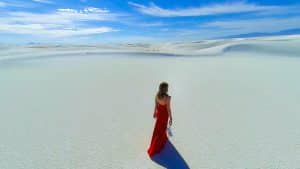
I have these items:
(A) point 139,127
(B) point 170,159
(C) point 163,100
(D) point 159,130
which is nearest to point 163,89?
(C) point 163,100

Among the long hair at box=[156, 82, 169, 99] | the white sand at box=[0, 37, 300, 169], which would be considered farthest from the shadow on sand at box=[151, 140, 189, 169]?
the long hair at box=[156, 82, 169, 99]

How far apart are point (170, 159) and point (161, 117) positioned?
29.0 inches

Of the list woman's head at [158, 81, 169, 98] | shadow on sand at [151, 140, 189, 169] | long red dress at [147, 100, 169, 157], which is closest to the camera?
shadow on sand at [151, 140, 189, 169]

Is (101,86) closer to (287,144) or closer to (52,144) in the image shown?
(52,144)

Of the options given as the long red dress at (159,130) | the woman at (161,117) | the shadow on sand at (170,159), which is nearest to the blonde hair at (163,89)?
the woman at (161,117)

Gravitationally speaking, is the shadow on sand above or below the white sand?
below

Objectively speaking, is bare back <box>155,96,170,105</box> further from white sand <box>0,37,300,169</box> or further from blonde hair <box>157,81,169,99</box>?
white sand <box>0,37,300,169</box>

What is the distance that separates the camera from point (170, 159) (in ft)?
14.1

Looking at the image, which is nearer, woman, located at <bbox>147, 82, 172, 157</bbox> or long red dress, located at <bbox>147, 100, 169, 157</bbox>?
woman, located at <bbox>147, 82, 172, 157</bbox>

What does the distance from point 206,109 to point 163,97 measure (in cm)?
331

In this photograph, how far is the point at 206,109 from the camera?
7215 millimetres

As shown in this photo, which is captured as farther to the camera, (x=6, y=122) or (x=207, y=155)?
(x=6, y=122)

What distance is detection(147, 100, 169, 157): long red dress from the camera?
4.36 m

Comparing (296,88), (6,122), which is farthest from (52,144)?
(296,88)
